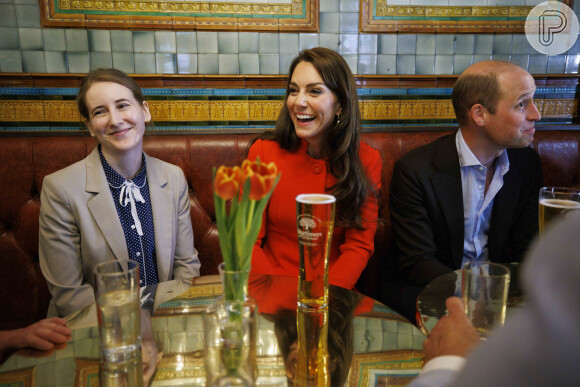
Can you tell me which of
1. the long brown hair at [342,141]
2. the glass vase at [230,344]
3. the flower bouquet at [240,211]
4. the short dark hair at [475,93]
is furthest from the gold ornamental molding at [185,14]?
the glass vase at [230,344]

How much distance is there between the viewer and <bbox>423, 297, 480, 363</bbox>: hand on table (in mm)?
810

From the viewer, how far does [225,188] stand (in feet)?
2.40

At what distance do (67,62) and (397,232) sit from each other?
208 cm

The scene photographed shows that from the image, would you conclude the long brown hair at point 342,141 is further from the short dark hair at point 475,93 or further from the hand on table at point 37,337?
the hand on table at point 37,337

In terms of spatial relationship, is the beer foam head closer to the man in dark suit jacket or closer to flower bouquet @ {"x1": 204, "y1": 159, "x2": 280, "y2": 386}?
flower bouquet @ {"x1": 204, "y1": 159, "x2": 280, "y2": 386}

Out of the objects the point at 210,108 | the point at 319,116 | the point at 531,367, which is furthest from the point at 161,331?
the point at 210,108

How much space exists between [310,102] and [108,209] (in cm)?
85

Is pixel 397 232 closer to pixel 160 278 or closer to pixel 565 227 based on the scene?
pixel 160 278

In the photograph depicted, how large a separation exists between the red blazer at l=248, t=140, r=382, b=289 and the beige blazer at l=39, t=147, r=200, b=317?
393 mm

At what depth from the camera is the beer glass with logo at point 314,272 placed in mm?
996


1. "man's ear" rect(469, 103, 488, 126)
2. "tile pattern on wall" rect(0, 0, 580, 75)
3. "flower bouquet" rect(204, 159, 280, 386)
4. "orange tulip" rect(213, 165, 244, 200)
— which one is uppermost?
"tile pattern on wall" rect(0, 0, 580, 75)

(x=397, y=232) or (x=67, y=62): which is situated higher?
(x=67, y=62)

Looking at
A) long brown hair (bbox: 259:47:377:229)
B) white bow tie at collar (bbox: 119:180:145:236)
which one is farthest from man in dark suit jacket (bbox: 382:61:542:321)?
white bow tie at collar (bbox: 119:180:145:236)

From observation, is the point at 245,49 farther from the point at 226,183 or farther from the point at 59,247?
the point at 226,183
